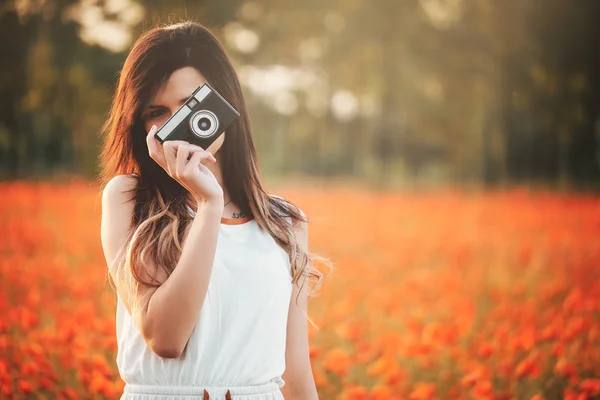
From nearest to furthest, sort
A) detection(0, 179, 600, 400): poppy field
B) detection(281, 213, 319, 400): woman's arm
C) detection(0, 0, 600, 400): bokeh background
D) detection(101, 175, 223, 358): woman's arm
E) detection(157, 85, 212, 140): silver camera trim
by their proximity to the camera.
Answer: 1. detection(101, 175, 223, 358): woman's arm
2. detection(157, 85, 212, 140): silver camera trim
3. detection(281, 213, 319, 400): woman's arm
4. detection(0, 179, 600, 400): poppy field
5. detection(0, 0, 600, 400): bokeh background

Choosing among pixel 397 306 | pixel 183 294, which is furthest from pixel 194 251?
pixel 397 306

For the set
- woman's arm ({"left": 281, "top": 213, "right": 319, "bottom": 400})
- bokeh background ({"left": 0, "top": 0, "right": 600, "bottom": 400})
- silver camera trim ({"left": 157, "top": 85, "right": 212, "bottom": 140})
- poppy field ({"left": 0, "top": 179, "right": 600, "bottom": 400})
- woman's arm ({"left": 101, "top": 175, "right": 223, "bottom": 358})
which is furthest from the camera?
bokeh background ({"left": 0, "top": 0, "right": 600, "bottom": 400})

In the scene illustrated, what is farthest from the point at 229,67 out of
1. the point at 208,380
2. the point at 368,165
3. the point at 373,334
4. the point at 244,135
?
the point at 368,165

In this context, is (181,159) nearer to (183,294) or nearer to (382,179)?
(183,294)

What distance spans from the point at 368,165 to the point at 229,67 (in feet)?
43.7

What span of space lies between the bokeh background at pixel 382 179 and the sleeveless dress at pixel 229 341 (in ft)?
1.73

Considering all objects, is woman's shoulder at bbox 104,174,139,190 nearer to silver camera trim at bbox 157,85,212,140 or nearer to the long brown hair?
the long brown hair

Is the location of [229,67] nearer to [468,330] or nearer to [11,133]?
[468,330]

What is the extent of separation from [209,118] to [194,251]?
282 mm

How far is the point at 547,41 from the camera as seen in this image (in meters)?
8.76

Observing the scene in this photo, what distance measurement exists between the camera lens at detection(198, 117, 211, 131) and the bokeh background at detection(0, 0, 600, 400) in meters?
0.48

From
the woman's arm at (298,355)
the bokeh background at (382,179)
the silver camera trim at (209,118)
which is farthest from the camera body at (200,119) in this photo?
the bokeh background at (382,179)

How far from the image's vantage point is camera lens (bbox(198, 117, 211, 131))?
1.38m

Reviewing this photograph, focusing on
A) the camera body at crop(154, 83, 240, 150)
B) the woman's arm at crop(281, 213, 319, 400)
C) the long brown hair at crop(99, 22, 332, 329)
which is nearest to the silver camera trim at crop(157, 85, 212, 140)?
the camera body at crop(154, 83, 240, 150)
